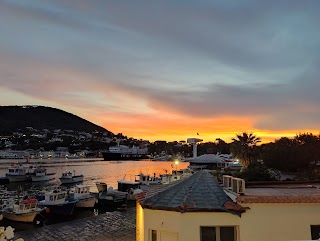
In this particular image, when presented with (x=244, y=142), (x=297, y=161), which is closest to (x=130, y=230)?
(x=244, y=142)

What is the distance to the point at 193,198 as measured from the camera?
473 inches

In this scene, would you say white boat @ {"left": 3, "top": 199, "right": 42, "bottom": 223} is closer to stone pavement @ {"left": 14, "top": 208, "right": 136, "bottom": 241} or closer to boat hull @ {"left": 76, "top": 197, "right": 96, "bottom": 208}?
stone pavement @ {"left": 14, "top": 208, "right": 136, "bottom": 241}

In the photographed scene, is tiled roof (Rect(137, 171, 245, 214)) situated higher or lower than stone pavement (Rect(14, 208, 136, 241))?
higher

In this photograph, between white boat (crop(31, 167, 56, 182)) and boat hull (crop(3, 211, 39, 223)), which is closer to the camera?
boat hull (crop(3, 211, 39, 223))

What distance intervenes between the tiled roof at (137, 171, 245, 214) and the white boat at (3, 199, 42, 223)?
93.5 ft

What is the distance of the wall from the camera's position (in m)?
11.4

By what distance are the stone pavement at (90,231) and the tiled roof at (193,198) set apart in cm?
1770

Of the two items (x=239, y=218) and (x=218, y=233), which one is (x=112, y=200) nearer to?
(x=218, y=233)

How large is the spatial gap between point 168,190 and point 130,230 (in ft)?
68.6

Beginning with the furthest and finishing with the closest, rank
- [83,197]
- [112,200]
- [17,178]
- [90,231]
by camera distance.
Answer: [17,178] → [112,200] → [83,197] → [90,231]

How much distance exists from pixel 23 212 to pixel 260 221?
32.4 m

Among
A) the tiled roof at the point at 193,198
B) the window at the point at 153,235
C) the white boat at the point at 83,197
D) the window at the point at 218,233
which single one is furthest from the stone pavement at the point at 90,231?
the window at the point at 218,233

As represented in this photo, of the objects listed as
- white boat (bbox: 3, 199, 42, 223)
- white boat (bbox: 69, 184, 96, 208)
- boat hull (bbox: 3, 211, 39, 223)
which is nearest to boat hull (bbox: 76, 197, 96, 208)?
white boat (bbox: 69, 184, 96, 208)

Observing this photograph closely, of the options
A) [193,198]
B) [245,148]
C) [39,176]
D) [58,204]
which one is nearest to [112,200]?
[58,204]
